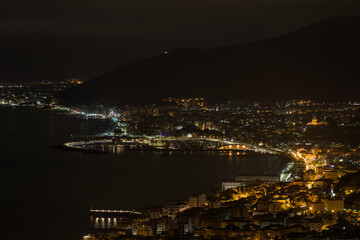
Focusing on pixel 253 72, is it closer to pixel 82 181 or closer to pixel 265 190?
pixel 82 181

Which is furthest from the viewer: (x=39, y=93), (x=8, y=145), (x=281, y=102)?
(x=39, y=93)

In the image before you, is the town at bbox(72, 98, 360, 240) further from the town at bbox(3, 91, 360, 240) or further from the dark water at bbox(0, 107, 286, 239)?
the dark water at bbox(0, 107, 286, 239)

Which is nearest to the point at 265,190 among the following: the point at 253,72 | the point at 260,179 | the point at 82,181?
the point at 260,179

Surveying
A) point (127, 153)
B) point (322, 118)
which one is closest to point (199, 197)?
point (127, 153)

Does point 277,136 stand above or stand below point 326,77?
below

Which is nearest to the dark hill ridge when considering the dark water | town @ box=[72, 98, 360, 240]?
town @ box=[72, 98, 360, 240]

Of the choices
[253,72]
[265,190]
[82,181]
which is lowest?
[82,181]

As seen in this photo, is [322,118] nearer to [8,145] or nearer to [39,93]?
[8,145]
